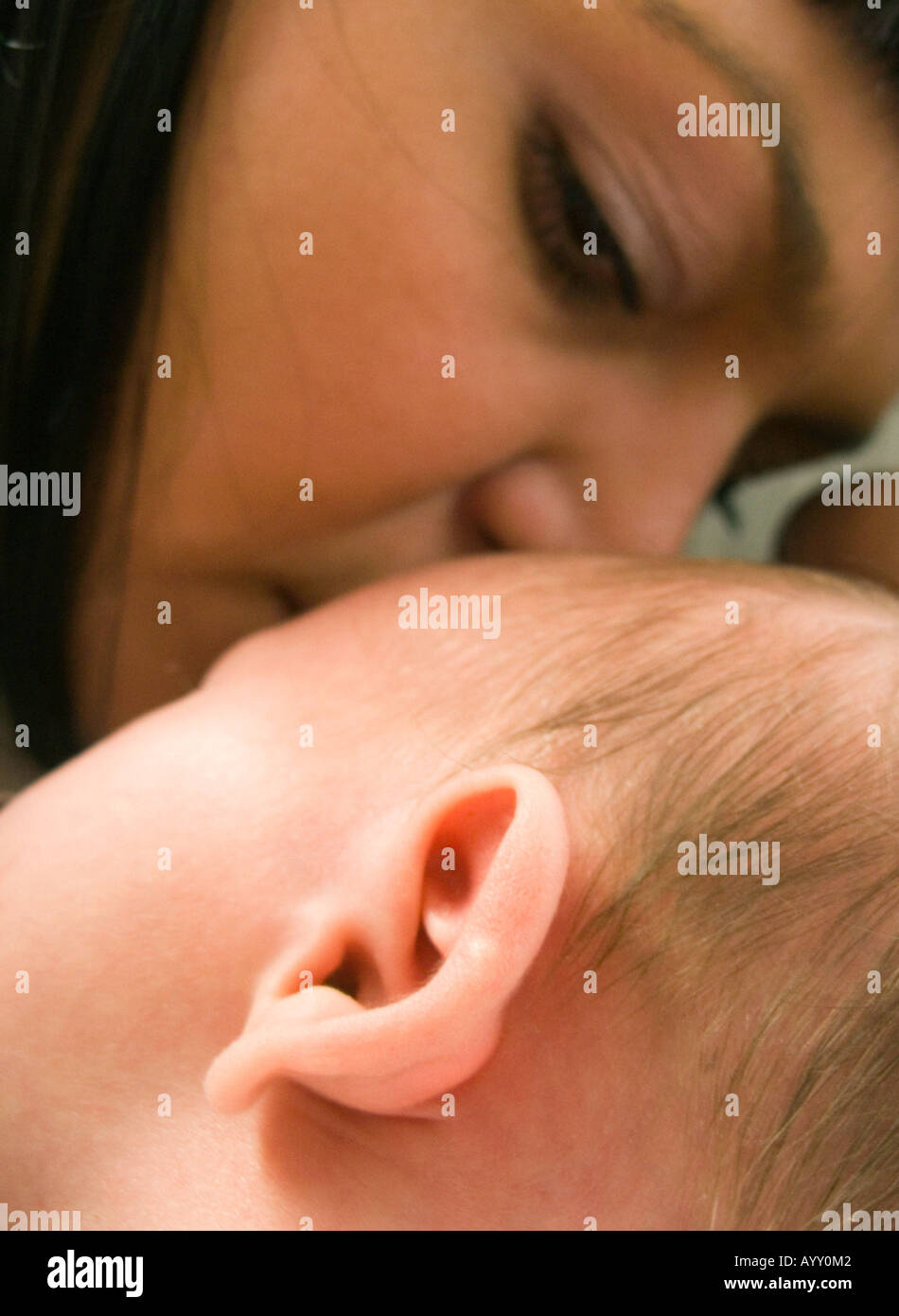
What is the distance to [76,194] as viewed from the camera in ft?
2.27

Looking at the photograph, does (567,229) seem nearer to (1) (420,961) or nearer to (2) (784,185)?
(2) (784,185)

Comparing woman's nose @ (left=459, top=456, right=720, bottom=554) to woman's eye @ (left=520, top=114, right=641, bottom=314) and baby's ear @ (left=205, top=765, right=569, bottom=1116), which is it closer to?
woman's eye @ (left=520, top=114, right=641, bottom=314)

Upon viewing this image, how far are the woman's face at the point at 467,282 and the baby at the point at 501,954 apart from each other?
21 cm

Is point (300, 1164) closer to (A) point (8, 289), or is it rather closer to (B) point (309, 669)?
(B) point (309, 669)

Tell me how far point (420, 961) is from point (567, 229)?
1.58 ft

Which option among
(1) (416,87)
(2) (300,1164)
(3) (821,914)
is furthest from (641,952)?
(1) (416,87)

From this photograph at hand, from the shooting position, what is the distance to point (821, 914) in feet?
1.60

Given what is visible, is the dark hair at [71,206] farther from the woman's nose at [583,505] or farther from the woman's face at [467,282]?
the woman's nose at [583,505]

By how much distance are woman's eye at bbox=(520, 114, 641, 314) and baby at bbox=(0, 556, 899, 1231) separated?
0.84 feet

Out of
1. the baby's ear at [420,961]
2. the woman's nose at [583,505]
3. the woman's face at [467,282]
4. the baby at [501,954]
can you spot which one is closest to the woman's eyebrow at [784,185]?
the woman's face at [467,282]

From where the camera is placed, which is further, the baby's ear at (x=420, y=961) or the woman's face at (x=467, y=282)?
the woman's face at (x=467, y=282)

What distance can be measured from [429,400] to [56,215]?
281 mm

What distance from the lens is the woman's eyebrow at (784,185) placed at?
62 cm

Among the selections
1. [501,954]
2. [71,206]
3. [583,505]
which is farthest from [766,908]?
[71,206]
